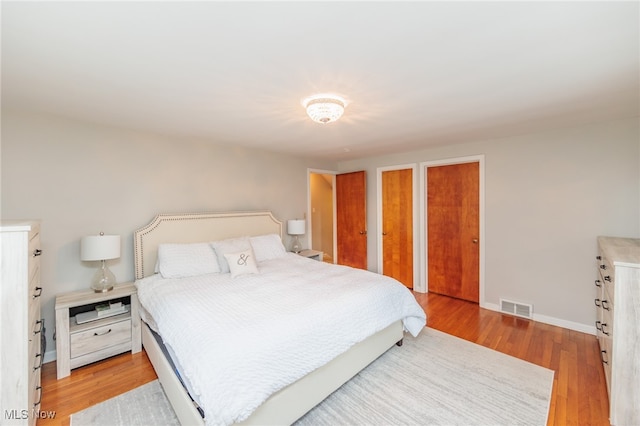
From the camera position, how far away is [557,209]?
300 cm

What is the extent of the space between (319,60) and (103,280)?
108 inches

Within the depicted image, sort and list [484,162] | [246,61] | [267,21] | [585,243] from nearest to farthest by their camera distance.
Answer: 1. [267,21]
2. [246,61]
3. [585,243]
4. [484,162]

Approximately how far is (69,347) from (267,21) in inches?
115

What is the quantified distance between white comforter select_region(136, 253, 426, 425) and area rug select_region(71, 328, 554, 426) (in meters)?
0.38

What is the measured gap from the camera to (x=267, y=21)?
3.81 ft

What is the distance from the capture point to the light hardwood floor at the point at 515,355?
185 cm

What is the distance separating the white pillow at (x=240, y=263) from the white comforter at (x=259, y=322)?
103mm

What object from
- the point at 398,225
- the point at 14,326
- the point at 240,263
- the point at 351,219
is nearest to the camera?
the point at 14,326

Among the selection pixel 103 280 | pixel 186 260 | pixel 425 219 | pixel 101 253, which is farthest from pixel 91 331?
pixel 425 219

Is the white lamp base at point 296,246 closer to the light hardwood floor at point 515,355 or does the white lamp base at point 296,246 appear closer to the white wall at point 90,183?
the white wall at point 90,183

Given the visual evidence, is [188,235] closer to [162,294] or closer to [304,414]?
[162,294]

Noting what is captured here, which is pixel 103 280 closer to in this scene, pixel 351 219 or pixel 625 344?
pixel 351 219

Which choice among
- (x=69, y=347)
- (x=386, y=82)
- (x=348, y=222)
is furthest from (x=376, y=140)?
(x=69, y=347)

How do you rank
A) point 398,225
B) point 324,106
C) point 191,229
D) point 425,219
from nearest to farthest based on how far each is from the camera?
point 324,106 → point 191,229 → point 425,219 → point 398,225
